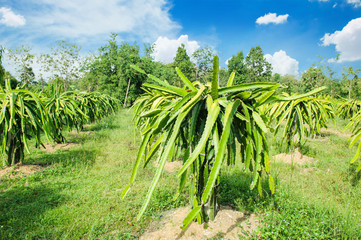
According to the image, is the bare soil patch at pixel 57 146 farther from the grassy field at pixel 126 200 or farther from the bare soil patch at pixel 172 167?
the bare soil patch at pixel 172 167

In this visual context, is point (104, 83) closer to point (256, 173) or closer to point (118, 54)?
point (118, 54)

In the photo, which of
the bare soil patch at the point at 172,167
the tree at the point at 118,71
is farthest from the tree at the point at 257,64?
the bare soil patch at the point at 172,167

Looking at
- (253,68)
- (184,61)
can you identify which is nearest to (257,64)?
(253,68)

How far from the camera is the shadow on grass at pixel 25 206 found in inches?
88.0

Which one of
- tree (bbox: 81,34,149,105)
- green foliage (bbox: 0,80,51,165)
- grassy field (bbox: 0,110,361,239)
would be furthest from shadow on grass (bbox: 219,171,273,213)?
A: tree (bbox: 81,34,149,105)

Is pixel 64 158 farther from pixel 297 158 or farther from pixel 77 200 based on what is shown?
pixel 297 158

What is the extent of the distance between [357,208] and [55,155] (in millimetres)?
6158

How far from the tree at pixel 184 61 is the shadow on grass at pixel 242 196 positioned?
129 feet

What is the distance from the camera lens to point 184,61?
42.5m

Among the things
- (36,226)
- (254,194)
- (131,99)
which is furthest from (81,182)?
(131,99)

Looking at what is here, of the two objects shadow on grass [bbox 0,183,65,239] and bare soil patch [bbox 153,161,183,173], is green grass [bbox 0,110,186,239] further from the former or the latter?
bare soil patch [bbox 153,161,183,173]

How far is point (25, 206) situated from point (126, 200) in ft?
4.61

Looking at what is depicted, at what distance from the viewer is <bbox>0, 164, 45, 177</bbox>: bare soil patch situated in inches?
143

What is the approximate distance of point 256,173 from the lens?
1.58 meters
